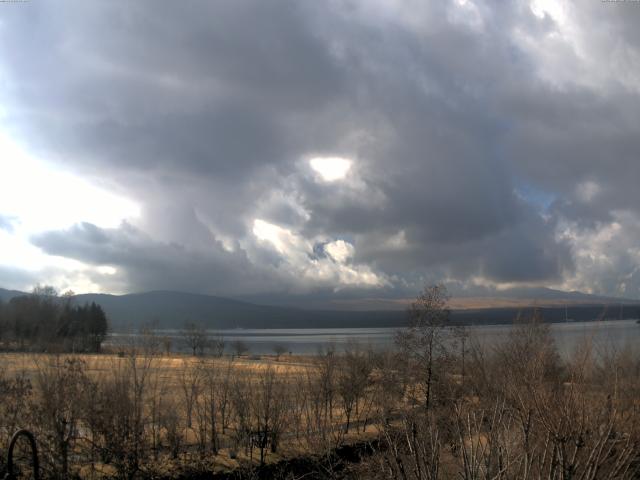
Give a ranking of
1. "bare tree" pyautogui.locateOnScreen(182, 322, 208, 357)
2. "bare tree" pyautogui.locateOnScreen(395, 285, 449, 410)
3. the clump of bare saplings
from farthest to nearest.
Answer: "bare tree" pyautogui.locateOnScreen(182, 322, 208, 357) → "bare tree" pyautogui.locateOnScreen(395, 285, 449, 410) → the clump of bare saplings

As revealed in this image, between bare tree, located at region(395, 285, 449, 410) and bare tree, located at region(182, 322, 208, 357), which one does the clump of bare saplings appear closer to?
bare tree, located at region(395, 285, 449, 410)

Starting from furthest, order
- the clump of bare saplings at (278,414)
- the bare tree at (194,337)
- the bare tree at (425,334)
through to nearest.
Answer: the bare tree at (194,337), the bare tree at (425,334), the clump of bare saplings at (278,414)

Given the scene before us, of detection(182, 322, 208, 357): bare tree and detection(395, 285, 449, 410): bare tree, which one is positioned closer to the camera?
detection(395, 285, 449, 410): bare tree

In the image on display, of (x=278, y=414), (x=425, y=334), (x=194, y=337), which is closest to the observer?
(x=278, y=414)

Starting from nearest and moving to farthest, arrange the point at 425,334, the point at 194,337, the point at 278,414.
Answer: the point at 278,414
the point at 425,334
the point at 194,337

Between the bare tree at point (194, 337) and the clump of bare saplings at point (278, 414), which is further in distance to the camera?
the bare tree at point (194, 337)

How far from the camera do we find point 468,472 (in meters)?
7.32

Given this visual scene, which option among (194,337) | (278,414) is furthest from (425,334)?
(194,337)

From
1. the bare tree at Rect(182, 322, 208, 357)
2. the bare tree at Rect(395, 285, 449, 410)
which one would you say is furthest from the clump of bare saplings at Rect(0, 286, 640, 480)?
the bare tree at Rect(182, 322, 208, 357)

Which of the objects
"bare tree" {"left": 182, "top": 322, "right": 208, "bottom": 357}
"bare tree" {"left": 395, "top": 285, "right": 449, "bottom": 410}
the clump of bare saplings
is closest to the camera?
the clump of bare saplings

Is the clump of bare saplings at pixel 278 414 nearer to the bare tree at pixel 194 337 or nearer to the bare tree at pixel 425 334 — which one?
the bare tree at pixel 425 334

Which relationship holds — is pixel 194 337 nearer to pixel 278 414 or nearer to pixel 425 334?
pixel 425 334

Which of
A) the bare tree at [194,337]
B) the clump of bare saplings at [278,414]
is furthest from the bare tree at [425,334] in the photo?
the bare tree at [194,337]

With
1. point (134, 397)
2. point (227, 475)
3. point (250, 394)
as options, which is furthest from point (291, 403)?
point (134, 397)
